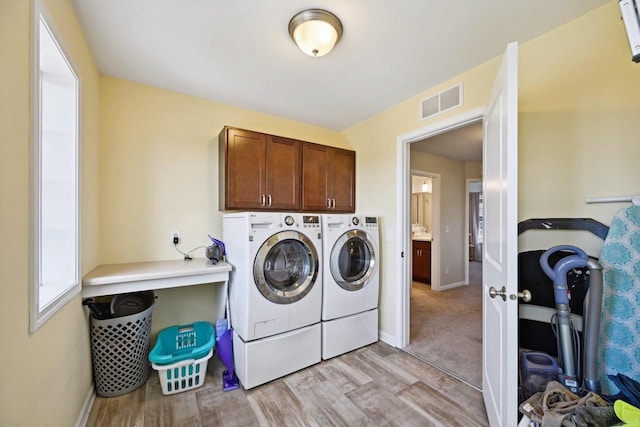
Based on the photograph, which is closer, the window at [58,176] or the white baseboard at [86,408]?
the window at [58,176]

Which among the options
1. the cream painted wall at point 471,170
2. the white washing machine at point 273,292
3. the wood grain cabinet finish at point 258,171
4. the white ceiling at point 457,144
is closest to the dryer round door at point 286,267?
the white washing machine at point 273,292

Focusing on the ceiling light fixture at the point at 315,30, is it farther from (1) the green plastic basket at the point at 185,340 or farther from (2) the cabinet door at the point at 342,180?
(1) the green plastic basket at the point at 185,340

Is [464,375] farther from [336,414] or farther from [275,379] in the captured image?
[275,379]

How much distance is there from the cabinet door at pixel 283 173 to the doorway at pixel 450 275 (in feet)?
3.74

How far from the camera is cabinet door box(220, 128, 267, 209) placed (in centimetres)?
231

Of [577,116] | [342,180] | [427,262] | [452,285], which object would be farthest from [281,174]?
[452,285]

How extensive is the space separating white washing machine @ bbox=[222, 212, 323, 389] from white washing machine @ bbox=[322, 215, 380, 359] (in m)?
0.09

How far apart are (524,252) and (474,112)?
1076mm

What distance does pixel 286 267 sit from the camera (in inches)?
87.0

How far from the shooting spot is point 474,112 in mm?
1970

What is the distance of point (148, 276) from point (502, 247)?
218 centimetres

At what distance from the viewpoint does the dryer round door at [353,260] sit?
94.3 inches

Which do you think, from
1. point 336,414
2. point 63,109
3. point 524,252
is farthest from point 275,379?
point 63,109

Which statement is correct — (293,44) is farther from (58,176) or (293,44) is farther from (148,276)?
(148,276)
